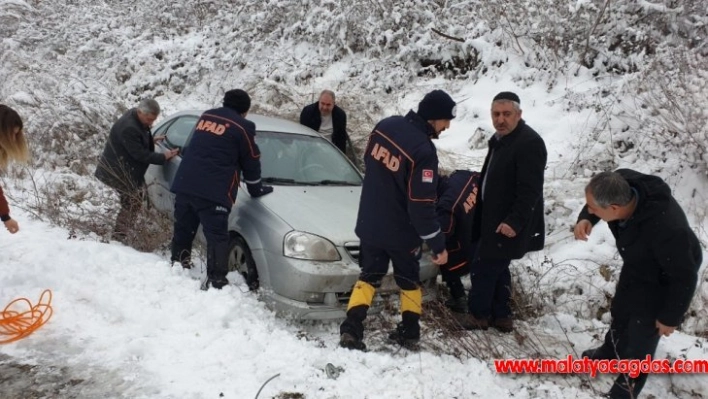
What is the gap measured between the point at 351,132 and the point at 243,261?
411 cm

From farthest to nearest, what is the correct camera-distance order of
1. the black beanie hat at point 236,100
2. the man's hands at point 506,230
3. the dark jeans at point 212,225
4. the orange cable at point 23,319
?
the black beanie hat at point 236,100 < the dark jeans at point 212,225 < the man's hands at point 506,230 < the orange cable at point 23,319

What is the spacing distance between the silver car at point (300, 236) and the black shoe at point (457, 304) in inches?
10.4

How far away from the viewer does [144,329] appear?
3428 mm

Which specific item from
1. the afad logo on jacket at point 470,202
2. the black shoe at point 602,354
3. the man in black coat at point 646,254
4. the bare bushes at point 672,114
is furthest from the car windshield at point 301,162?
the bare bushes at point 672,114

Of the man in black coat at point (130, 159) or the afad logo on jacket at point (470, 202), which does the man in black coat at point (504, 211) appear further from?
the man in black coat at point (130, 159)

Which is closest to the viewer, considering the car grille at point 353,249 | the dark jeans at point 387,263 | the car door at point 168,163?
the dark jeans at point 387,263

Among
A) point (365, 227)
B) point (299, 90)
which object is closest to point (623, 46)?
point (299, 90)

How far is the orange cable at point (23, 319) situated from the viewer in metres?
3.32

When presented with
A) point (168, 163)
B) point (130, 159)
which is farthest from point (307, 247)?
point (130, 159)

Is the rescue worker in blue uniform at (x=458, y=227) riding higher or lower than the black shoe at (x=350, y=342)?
higher

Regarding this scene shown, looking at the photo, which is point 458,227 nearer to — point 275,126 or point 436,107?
point 436,107

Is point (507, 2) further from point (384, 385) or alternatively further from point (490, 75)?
point (384, 385)

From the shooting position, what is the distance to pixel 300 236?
3.85m

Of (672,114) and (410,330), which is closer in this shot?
(410,330)
